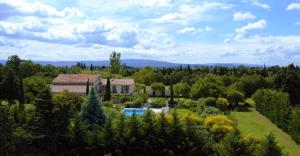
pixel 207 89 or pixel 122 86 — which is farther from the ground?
pixel 122 86

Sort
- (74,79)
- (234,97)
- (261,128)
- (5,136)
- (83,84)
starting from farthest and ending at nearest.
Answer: (74,79)
(83,84)
(234,97)
(261,128)
(5,136)

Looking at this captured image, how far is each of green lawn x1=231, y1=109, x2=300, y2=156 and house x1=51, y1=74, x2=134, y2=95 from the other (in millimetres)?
22429

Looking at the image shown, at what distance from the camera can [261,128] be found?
44.9m

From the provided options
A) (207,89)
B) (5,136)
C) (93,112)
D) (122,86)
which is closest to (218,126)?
(93,112)

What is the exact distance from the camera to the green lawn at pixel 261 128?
3688cm

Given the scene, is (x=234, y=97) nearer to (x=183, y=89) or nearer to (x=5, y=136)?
(x=183, y=89)

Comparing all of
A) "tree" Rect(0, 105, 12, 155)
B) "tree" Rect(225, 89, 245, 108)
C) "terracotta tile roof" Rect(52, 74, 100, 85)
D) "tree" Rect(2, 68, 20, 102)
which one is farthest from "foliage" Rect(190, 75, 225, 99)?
"tree" Rect(0, 105, 12, 155)

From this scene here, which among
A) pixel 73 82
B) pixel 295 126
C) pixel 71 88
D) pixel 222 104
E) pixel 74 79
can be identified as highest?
pixel 74 79

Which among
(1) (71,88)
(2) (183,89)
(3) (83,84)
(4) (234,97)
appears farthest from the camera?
(2) (183,89)

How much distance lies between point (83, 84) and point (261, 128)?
103 feet

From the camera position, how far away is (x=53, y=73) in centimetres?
8156

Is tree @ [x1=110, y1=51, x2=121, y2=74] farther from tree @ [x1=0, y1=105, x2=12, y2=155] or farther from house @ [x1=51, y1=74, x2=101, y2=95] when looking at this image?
tree @ [x1=0, y1=105, x2=12, y2=155]

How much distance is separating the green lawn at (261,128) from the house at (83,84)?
73.6ft

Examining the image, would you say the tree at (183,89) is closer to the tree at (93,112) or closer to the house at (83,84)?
the house at (83,84)
